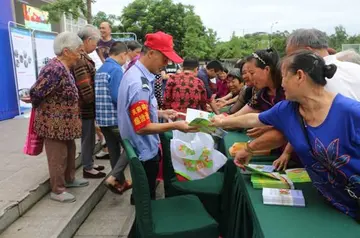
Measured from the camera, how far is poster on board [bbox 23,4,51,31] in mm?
9305

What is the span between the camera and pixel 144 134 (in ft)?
6.59

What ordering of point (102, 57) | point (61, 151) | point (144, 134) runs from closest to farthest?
point (144, 134) → point (61, 151) → point (102, 57)

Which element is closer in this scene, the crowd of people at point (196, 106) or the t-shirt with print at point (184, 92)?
the crowd of people at point (196, 106)

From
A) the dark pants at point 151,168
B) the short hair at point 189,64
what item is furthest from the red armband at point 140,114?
the short hair at point 189,64

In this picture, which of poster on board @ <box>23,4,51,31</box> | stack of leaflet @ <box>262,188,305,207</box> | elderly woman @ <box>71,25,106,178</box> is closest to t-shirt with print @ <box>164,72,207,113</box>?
elderly woman @ <box>71,25,106,178</box>

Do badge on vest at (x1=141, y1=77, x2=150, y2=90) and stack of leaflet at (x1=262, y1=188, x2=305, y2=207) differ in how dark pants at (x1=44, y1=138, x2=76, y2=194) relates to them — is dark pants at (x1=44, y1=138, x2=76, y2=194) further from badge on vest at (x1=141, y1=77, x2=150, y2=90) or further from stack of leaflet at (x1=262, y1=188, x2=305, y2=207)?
stack of leaflet at (x1=262, y1=188, x2=305, y2=207)

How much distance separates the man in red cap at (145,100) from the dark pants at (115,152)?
76 centimetres

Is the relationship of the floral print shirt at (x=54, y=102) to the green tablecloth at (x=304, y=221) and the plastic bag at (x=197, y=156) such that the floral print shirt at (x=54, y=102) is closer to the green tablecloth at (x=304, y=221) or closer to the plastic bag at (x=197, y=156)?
the plastic bag at (x=197, y=156)

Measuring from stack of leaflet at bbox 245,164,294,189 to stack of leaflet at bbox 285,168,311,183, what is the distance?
48 mm

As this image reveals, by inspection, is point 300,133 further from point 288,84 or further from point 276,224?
point 276,224

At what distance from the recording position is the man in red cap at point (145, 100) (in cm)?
196

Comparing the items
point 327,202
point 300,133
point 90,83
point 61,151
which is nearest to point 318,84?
point 300,133

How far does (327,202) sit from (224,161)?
2.84 feet

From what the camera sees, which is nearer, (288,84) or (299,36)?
(288,84)
